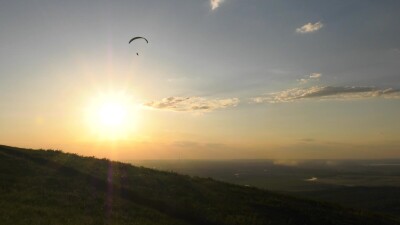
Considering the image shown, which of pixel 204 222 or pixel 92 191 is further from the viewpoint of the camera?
pixel 92 191

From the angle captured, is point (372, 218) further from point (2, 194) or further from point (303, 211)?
point (2, 194)

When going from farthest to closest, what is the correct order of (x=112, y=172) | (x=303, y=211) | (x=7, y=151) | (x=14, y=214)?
1. (x=7, y=151)
2. (x=112, y=172)
3. (x=303, y=211)
4. (x=14, y=214)

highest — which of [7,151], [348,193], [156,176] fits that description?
[7,151]

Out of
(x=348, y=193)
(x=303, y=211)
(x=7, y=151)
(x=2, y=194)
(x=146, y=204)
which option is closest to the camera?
(x=2, y=194)

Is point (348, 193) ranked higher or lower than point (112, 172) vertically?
lower

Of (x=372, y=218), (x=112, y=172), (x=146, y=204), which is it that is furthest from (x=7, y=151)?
(x=372, y=218)

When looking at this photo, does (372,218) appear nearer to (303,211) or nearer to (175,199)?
(303,211)
